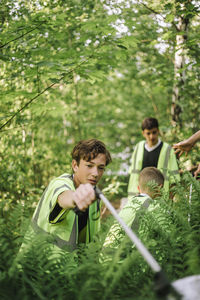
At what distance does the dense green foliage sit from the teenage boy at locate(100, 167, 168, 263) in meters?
0.15

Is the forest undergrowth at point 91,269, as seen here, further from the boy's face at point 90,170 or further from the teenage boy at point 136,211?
the boy's face at point 90,170

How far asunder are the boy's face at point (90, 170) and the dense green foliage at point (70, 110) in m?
0.60

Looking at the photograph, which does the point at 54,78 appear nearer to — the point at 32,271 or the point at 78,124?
the point at 32,271

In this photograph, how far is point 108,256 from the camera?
1.77 metres

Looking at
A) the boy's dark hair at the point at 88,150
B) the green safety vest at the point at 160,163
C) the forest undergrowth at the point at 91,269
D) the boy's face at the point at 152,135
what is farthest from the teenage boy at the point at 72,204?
the boy's face at the point at 152,135

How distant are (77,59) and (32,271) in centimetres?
273

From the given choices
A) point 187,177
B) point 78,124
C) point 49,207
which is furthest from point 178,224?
point 78,124

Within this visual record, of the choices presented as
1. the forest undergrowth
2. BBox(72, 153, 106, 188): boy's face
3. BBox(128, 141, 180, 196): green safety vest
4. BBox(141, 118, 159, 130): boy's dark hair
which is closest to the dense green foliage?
the forest undergrowth

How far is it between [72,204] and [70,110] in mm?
7070

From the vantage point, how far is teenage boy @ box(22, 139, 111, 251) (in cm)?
199

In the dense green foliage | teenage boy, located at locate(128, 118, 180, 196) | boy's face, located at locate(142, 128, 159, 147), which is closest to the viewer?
the dense green foliage

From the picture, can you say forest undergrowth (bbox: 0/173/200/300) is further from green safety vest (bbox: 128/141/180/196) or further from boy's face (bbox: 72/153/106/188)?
green safety vest (bbox: 128/141/180/196)

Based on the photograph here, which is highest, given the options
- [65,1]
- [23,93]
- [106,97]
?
[65,1]

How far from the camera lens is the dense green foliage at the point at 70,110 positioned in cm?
158
